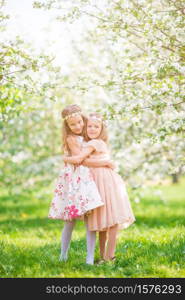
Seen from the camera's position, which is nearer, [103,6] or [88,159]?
[88,159]

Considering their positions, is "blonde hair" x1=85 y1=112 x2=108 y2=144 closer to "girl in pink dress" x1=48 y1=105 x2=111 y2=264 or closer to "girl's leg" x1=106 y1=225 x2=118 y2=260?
"girl in pink dress" x1=48 y1=105 x2=111 y2=264

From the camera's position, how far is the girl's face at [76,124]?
6445mm

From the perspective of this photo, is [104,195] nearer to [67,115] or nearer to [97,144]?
[97,144]

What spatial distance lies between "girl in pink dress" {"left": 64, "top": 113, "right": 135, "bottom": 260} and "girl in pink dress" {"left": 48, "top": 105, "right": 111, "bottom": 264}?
0.32ft

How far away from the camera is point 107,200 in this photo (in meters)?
6.20

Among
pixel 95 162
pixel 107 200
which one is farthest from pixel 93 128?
pixel 107 200

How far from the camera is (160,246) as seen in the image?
23.8ft

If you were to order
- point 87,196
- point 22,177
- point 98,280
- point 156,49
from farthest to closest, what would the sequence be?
point 22,177 → point 156,49 → point 87,196 → point 98,280

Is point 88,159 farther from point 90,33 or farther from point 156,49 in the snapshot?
point 90,33

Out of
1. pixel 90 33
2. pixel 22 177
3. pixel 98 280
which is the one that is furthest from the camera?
pixel 22 177

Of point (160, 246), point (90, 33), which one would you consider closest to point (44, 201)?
point (90, 33)

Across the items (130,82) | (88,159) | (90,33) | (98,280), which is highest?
(90,33)

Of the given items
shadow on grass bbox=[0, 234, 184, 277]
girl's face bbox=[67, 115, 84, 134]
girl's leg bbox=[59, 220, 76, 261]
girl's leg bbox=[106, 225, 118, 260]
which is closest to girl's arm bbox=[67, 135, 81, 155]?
girl's face bbox=[67, 115, 84, 134]

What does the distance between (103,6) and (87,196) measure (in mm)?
2903
